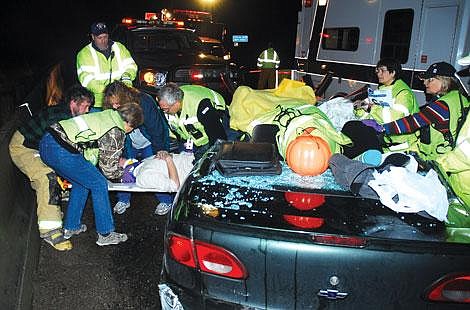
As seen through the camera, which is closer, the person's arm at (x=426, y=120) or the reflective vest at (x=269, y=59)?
the person's arm at (x=426, y=120)

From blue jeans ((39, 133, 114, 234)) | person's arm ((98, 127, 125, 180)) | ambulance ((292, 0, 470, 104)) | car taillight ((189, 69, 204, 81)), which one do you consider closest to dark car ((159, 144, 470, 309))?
person's arm ((98, 127, 125, 180))

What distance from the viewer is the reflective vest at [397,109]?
4.34 meters

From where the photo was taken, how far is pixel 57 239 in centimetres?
399

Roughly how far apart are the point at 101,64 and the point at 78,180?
7.31 ft

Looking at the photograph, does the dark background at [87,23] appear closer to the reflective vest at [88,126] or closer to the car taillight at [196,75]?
the car taillight at [196,75]

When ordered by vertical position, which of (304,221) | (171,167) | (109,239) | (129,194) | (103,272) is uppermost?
(304,221)

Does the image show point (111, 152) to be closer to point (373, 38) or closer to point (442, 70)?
point (442, 70)

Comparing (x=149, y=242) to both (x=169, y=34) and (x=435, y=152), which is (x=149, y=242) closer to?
(x=435, y=152)

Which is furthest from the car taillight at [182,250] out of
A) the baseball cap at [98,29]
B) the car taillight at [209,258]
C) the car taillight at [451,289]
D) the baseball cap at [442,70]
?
the baseball cap at [98,29]

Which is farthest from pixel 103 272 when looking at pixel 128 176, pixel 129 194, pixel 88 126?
pixel 129 194

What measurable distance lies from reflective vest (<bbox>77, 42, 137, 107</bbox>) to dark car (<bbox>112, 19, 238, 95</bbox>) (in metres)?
1.41

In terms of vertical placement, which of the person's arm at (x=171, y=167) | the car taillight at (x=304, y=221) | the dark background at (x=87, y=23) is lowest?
the person's arm at (x=171, y=167)

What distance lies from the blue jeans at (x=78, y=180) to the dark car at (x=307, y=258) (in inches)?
73.6

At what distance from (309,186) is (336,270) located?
683 millimetres
